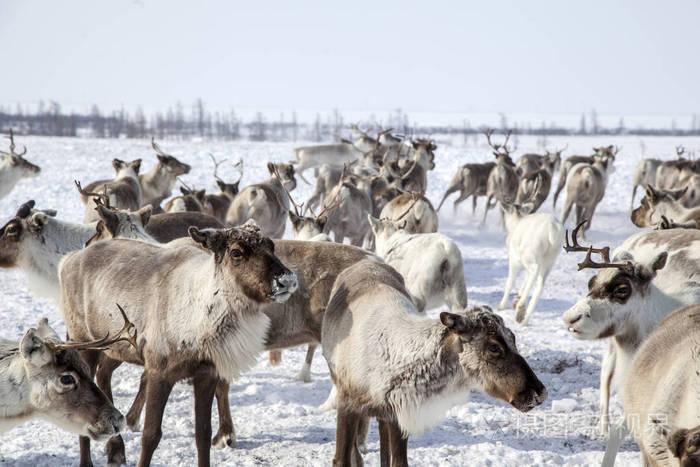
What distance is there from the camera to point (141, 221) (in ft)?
23.0

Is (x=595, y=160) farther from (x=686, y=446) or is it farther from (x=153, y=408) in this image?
(x=686, y=446)

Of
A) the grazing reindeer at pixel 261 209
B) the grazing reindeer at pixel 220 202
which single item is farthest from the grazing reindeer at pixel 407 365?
the grazing reindeer at pixel 220 202

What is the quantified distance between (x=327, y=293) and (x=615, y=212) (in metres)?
16.6

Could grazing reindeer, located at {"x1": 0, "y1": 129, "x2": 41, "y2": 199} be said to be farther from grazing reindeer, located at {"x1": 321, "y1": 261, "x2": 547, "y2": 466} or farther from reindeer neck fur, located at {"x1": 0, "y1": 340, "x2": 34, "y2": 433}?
grazing reindeer, located at {"x1": 321, "y1": 261, "x2": 547, "y2": 466}

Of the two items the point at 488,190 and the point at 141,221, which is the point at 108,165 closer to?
the point at 488,190

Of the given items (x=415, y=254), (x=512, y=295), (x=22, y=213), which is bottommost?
(x=512, y=295)

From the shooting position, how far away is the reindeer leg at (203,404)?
179 inches

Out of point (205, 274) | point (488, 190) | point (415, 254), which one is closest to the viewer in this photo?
point (205, 274)

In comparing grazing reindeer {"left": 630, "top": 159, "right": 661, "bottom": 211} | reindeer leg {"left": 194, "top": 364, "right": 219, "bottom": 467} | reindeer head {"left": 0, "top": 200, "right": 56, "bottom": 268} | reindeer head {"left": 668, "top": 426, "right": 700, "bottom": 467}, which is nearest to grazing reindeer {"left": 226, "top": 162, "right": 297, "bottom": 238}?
reindeer head {"left": 0, "top": 200, "right": 56, "bottom": 268}

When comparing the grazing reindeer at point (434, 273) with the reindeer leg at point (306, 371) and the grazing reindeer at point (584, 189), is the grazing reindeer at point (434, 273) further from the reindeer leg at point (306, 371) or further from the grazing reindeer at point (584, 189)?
the grazing reindeer at point (584, 189)

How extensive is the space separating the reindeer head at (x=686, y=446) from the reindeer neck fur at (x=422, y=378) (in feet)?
3.94

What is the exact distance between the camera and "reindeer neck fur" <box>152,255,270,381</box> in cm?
443

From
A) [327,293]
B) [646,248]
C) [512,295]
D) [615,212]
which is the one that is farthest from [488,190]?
[327,293]

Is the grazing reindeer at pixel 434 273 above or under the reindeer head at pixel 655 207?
under
